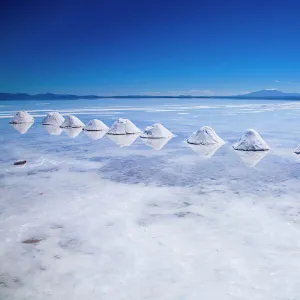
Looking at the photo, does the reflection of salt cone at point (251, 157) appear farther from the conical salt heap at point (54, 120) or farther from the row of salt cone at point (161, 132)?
the conical salt heap at point (54, 120)

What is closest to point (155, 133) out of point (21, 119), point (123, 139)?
point (123, 139)

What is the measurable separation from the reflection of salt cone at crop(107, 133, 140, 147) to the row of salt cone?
0.75 ft

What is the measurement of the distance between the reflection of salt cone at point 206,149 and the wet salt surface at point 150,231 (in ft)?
2.65

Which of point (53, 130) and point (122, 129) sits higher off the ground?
point (122, 129)

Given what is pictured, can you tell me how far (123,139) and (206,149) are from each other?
2.38 meters

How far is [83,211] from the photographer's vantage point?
3.35 meters

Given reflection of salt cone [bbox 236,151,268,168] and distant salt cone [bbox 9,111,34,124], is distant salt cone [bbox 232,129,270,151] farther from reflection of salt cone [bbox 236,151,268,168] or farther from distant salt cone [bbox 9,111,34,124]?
distant salt cone [bbox 9,111,34,124]

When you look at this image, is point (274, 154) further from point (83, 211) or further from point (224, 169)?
point (83, 211)

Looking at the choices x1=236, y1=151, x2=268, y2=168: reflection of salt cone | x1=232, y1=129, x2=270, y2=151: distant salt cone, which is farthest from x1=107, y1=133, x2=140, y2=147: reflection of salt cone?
x1=236, y1=151, x2=268, y2=168: reflection of salt cone

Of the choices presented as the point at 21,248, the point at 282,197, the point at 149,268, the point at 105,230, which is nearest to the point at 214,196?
the point at 282,197

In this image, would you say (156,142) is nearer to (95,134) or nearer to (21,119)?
(95,134)

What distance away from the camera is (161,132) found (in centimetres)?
865

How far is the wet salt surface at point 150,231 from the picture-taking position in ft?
6.81

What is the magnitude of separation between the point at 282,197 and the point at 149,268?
207cm
